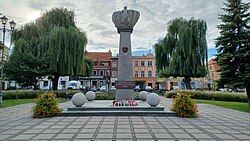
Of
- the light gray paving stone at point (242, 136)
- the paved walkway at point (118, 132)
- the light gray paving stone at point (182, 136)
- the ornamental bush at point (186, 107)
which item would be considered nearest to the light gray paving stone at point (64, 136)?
the paved walkway at point (118, 132)

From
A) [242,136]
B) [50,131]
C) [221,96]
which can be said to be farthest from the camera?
[221,96]

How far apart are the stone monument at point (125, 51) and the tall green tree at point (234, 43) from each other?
6247mm

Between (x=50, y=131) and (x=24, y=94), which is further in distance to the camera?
(x=24, y=94)

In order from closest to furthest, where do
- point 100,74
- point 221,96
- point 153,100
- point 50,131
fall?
point 50,131
point 153,100
point 221,96
point 100,74

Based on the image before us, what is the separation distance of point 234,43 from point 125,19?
7596mm

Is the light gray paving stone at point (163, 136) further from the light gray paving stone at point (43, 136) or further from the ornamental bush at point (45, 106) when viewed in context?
the ornamental bush at point (45, 106)

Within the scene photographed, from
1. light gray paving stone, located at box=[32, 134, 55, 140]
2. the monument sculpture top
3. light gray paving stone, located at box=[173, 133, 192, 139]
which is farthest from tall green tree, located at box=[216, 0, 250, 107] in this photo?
light gray paving stone, located at box=[32, 134, 55, 140]

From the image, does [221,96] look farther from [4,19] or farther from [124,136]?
[124,136]

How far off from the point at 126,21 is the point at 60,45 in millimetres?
14326

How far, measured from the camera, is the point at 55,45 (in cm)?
2936

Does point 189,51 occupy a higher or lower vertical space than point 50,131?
higher

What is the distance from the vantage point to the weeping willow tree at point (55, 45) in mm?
29250

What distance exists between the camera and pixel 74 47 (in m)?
30.0

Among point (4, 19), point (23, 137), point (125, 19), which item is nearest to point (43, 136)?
point (23, 137)
